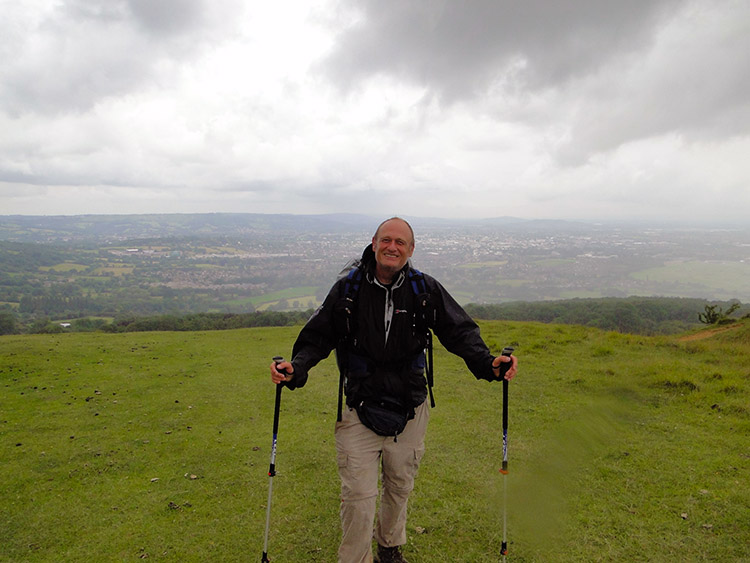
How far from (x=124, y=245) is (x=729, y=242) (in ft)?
801

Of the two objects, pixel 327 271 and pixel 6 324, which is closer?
pixel 6 324

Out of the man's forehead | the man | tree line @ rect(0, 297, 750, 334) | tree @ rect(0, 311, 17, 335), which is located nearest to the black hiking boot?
the man

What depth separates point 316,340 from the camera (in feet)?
13.9

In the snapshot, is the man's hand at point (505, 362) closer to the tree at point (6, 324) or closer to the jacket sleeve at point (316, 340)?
the jacket sleeve at point (316, 340)

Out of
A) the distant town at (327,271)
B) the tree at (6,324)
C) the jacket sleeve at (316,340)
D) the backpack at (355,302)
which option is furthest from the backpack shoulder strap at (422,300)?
the distant town at (327,271)

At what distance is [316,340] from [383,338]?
752 mm

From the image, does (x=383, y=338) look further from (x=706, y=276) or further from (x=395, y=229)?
(x=706, y=276)

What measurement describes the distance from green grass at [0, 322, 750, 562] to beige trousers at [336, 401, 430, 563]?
2.42 ft

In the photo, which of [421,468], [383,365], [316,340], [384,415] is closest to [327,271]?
[421,468]

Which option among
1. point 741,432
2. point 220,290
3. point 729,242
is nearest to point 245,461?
point 741,432

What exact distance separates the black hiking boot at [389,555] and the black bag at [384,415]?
1.31 meters

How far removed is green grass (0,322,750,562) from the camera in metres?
4.58

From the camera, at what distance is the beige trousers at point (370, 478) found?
3697mm

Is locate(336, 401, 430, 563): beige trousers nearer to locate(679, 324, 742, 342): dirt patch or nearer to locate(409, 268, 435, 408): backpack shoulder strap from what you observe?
locate(409, 268, 435, 408): backpack shoulder strap
